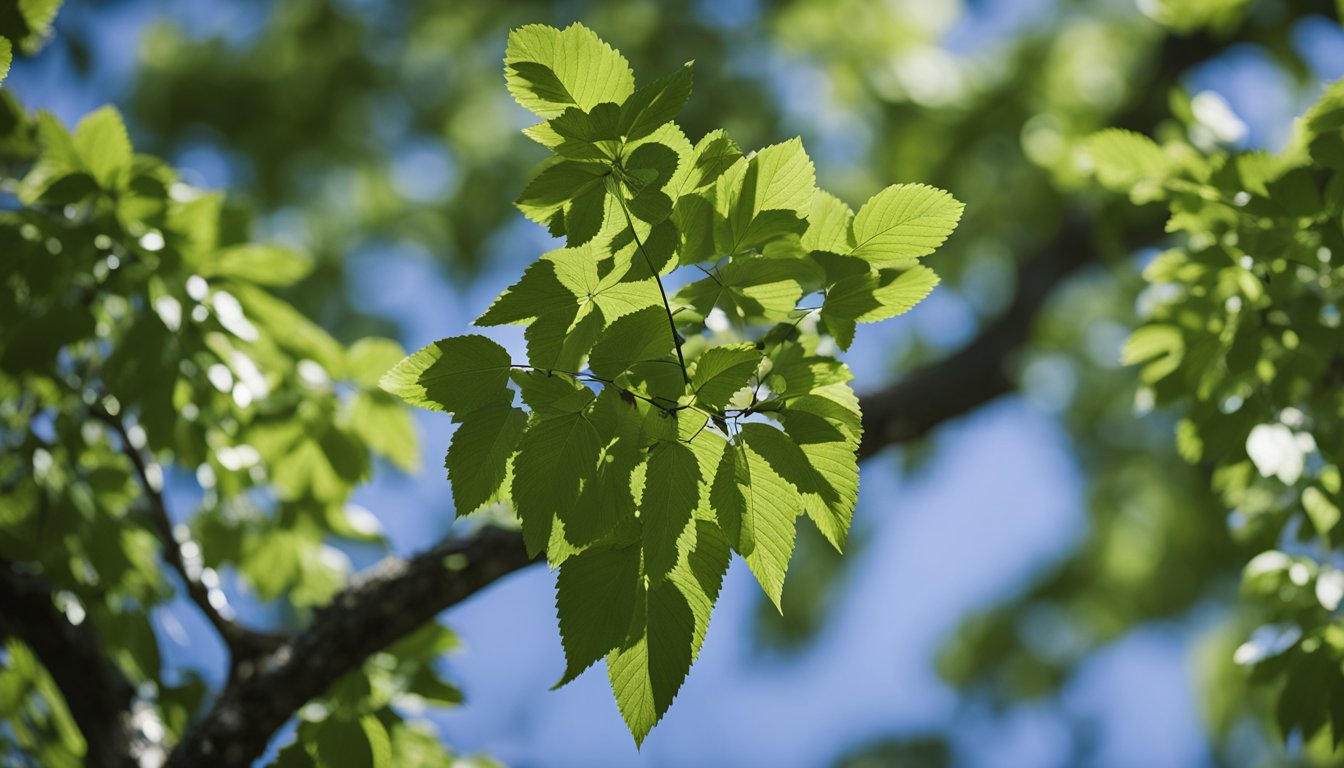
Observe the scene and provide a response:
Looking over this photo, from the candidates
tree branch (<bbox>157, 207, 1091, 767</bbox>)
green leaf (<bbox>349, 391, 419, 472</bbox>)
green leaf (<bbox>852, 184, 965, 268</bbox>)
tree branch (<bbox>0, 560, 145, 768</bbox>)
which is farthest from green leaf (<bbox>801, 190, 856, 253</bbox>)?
tree branch (<bbox>0, 560, 145, 768</bbox>)

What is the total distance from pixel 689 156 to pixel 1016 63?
203 inches

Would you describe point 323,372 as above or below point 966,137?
above

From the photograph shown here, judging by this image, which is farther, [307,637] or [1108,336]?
[1108,336]

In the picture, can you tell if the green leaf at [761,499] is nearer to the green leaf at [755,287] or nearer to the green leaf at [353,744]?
the green leaf at [755,287]

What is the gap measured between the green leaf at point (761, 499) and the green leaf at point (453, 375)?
33 centimetres

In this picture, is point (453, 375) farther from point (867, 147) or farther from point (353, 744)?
point (867, 147)

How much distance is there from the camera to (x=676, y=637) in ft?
4.21

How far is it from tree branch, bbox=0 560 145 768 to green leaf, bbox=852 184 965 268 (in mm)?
1912

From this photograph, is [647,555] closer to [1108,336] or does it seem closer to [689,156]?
[689,156]

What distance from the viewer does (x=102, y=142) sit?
1.88 meters

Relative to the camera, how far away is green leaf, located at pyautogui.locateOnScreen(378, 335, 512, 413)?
1256mm

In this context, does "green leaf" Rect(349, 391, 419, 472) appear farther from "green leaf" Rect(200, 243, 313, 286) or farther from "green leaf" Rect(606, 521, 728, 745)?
"green leaf" Rect(606, 521, 728, 745)

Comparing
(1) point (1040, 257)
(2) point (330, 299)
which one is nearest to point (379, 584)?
(1) point (1040, 257)

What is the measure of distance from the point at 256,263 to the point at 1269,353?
2.08 m
